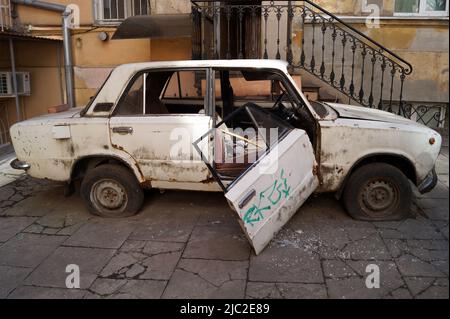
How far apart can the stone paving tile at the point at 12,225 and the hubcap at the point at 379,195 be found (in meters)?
3.91

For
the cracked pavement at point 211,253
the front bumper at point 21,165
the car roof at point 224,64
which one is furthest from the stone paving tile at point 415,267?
the front bumper at point 21,165

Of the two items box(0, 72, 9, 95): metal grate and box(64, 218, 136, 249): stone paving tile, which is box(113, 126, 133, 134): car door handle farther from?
box(0, 72, 9, 95): metal grate

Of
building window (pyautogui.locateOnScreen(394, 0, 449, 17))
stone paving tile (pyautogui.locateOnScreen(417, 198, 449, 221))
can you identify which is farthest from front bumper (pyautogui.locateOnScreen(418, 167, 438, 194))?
building window (pyautogui.locateOnScreen(394, 0, 449, 17))

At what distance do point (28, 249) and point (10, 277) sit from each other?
58cm

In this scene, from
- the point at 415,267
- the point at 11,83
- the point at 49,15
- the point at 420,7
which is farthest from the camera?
the point at 49,15

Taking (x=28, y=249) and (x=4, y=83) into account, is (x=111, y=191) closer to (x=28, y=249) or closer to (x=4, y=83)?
(x=28, y=249)

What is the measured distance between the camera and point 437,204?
564 centimetres

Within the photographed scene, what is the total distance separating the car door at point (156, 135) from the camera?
16.4ft

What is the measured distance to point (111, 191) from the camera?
5.39 m

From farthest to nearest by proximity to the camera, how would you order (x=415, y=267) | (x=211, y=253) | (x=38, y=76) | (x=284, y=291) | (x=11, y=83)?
(x=38, y=76)
(x=11, y=83)
(x=211, y=253)
(x=415, y=267)
(x=284, y=291)

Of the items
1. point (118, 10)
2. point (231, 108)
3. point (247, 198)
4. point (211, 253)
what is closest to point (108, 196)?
point (211, 253)

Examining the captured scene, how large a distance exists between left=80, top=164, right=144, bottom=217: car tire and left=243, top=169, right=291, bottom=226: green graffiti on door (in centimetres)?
170
